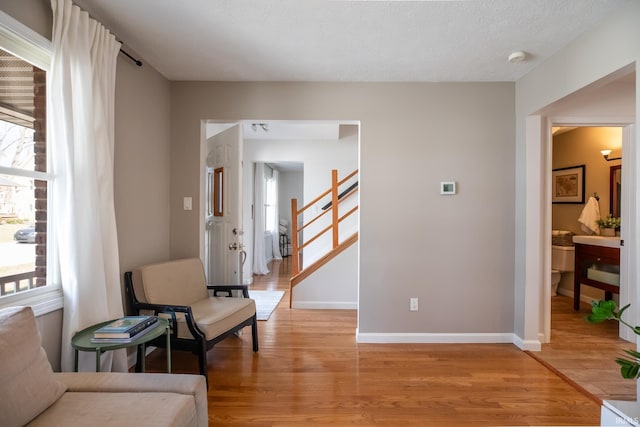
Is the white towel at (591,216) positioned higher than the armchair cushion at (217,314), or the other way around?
the white towel at (591,216)

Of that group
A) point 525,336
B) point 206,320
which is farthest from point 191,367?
point 525,336

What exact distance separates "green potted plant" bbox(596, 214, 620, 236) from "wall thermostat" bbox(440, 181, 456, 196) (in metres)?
2.52

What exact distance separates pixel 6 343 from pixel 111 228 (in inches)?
37.0

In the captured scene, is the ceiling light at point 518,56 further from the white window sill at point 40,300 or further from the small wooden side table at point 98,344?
the white window sill at point 40,300

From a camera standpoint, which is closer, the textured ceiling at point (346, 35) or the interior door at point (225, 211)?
the textured ceiling at point (346, 35)

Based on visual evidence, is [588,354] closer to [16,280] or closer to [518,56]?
[518,56]

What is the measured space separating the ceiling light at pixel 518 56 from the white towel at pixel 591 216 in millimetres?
2775

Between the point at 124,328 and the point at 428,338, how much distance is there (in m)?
2.51

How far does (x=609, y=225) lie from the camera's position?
3822mm

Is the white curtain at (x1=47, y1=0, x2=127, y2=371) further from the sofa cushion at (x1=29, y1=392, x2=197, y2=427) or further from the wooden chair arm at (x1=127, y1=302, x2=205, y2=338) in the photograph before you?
the sofa cushion at (x1=29, y1=392, x2=197, y2=427)

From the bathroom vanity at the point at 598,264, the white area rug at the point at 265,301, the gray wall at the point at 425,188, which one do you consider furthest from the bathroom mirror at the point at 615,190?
the white area rug at the point at 265,301

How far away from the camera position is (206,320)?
2.21 meters

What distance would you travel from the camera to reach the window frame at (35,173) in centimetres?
153

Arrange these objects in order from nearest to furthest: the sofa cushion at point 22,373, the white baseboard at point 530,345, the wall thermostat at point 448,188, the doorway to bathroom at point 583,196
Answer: the sofa cushion at point 22,373 < the white baseboard at point 530,345 < the wall thermostat at point 448,188 < the doorway to bathroom at point 583,196
